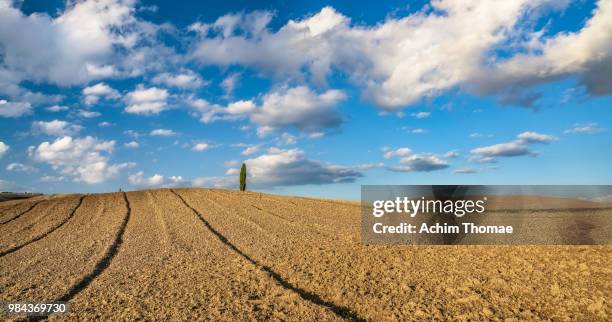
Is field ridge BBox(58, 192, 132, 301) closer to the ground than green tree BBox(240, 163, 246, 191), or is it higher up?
closer to the ground

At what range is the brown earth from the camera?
27.1 ft

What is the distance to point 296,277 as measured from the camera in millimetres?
10625

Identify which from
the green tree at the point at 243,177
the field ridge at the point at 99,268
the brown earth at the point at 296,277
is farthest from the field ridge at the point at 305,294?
the green tree at the point at 243,177

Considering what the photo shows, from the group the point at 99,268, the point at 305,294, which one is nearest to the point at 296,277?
the point at 305,294

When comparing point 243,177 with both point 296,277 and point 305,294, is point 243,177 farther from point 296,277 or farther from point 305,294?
point 305,294

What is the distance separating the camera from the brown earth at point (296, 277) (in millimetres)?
8273

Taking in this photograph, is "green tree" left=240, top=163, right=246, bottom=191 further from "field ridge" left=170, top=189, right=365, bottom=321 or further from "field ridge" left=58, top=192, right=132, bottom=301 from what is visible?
"field ridge" left=170, top=189, right=365, bottom=321

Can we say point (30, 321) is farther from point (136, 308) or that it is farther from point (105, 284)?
point (105, 284)

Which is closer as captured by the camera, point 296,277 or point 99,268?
point 296,277

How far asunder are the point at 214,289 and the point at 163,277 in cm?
203

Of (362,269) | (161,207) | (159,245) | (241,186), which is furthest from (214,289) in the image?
(241,186)

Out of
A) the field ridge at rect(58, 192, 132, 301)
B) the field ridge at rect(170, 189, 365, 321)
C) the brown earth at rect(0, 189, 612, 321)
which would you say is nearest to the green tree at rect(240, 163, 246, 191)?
the field ridge at rect(58, 192, 132, 301)

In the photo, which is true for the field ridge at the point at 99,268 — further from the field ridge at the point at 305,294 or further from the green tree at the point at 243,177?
the green tree at the point at 243,177

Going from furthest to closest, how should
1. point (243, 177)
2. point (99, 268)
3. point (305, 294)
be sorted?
point (243, 177), point (99, 268), point (305, 294)
